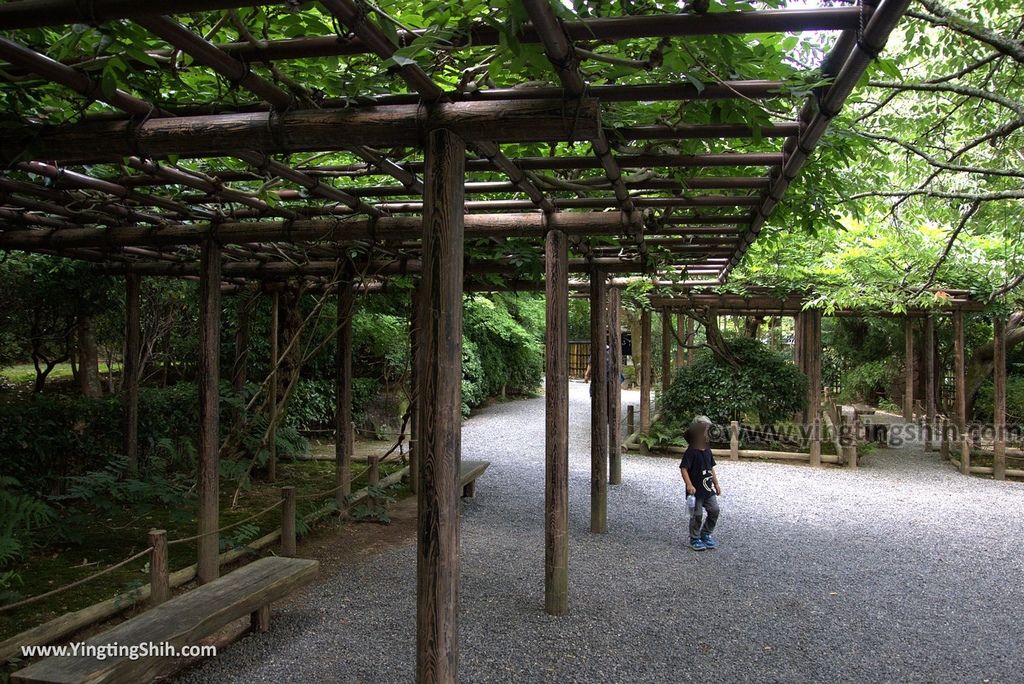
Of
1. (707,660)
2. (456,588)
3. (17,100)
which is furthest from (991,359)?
(17,100)

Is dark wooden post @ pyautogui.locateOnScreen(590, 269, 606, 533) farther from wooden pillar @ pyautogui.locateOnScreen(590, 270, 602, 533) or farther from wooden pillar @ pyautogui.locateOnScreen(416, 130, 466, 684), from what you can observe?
wooden pillar @ pyautogui.locateOnScreen(416, 130, 466, 684)

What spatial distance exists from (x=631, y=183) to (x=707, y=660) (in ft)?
9.89

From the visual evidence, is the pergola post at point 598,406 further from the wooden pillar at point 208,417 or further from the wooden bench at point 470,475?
the wooden pillar at point 208,417

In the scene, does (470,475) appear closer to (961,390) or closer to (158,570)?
(158,570)

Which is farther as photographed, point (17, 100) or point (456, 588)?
point (17, 100)

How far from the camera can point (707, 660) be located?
4.21 meters

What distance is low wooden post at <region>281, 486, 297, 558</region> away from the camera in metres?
5.82

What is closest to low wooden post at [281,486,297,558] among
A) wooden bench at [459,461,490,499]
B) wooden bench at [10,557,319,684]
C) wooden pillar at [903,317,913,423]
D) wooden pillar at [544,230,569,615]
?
wooden bench at [10,557,319,684]

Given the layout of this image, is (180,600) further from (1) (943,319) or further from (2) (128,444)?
(1) (943,319)

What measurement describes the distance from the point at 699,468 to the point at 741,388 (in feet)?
21.0

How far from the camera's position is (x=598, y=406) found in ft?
24.5

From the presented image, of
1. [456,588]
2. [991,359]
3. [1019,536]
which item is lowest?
[1019,536]

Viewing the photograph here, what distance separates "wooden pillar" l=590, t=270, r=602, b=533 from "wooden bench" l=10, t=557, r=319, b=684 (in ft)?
11.1

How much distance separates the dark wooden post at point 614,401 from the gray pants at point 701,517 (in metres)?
Answer: 3.01
